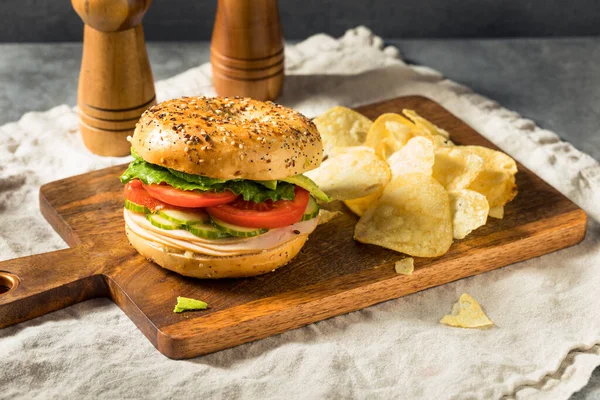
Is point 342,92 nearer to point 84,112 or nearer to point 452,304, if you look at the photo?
point 84,112

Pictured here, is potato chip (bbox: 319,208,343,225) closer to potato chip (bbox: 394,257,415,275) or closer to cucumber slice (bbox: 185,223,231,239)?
potato chip (bbox: 394,257,415,275)

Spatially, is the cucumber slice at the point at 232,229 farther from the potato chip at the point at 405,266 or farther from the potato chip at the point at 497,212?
the potato chip at the point at 497,212

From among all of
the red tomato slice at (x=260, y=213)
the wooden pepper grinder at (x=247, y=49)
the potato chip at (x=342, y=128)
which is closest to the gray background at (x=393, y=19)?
the wooden pepper grinder at (x=247, y=49)

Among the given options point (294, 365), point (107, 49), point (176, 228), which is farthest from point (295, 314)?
point (107, 49)

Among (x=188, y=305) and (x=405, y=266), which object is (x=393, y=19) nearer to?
(x=405, y=266)

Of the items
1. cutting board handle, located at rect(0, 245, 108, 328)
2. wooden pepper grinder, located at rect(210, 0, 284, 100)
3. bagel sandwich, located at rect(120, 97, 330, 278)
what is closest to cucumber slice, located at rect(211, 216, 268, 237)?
bagel sandwich, located at rect(120, 97, 330, 278)

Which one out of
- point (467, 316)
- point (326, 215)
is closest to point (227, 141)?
point (326, 215)
